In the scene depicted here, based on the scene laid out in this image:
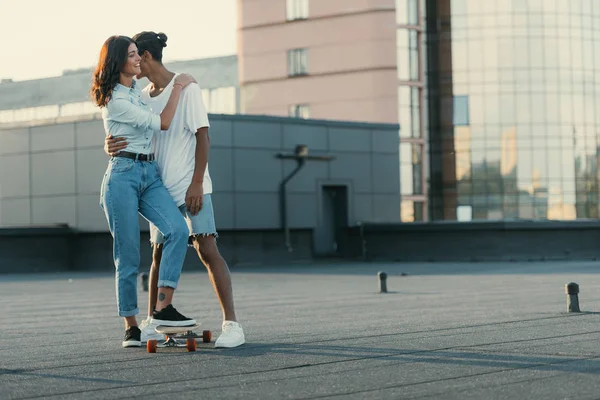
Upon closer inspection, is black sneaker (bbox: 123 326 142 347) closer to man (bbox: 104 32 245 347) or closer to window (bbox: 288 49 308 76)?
man (bbox: 104 32 245 347)

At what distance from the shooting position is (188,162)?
28.2 ft

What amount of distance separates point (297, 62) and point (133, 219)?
5676 cm

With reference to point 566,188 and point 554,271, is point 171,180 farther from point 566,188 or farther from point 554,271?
point 566,188

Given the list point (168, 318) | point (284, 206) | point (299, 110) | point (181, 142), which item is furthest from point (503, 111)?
point (168, 318)

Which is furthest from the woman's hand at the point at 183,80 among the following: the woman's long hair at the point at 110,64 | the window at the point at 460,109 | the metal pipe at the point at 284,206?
the window at the point at 460,109

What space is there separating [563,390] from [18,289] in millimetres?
17139

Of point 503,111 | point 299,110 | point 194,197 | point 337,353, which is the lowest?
point 337,353

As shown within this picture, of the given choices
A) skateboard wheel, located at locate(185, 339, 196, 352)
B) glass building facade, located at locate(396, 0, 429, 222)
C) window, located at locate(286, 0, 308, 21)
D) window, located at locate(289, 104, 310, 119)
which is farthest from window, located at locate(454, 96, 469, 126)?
skateboard wheel, located at locate(185, 339, 196, 352)

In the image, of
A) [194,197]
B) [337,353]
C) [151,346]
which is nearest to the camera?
[337,353]

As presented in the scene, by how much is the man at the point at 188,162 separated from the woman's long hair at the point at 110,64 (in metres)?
0.22

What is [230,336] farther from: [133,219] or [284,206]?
[284,206]

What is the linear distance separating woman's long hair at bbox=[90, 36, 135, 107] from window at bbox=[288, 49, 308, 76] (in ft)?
184

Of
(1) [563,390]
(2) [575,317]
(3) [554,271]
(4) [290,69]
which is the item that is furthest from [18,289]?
(4) [290,69]

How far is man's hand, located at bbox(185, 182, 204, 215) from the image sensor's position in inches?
332
